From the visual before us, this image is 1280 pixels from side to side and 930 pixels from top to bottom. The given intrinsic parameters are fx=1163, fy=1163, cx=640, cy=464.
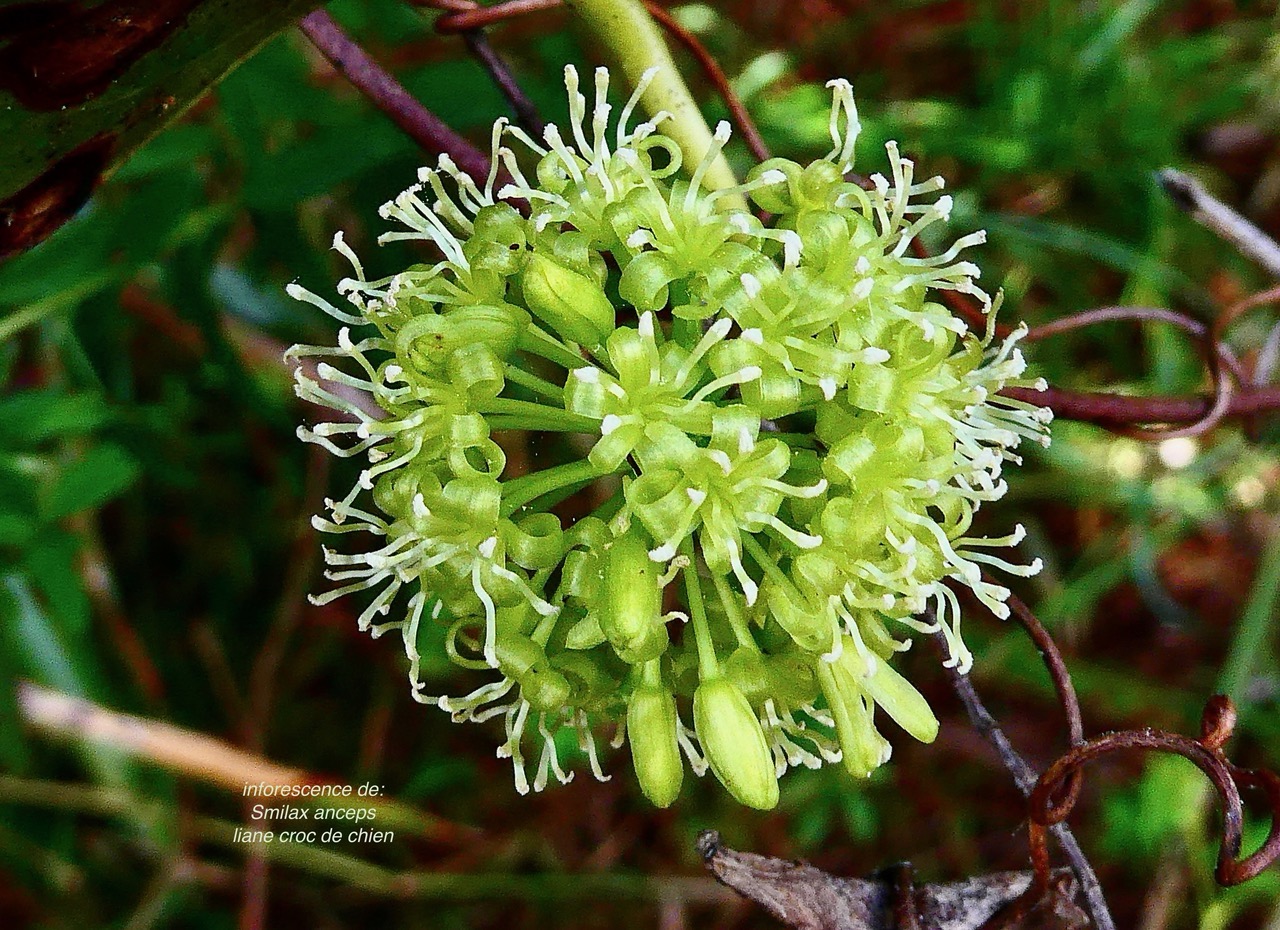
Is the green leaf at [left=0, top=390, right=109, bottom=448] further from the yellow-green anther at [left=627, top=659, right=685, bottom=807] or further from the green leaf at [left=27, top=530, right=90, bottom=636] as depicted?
the yellow-green anther at [left=627, top=659, right=685, bottom=807]

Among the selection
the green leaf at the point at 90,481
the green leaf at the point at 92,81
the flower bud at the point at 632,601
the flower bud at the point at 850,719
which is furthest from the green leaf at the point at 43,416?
the flower bud at the point at 850,719

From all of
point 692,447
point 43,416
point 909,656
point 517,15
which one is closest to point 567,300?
point 692,447

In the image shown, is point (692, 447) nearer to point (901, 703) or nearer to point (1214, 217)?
point (901, 703)

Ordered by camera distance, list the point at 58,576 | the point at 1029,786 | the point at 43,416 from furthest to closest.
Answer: the point at 58,576, the point at 43,416, the point at 1029,786

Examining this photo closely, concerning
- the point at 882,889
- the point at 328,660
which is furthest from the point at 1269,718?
A: the point at 328,660

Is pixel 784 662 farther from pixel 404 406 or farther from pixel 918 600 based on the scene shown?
pixel 404 406

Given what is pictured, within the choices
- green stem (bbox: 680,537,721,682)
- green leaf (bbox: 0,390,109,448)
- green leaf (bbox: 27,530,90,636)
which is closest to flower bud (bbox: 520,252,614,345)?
green stem (bbox: 680,537,721,682)
